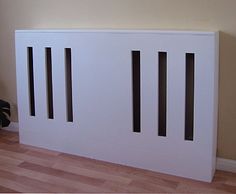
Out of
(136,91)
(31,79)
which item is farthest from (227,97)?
(31,79)

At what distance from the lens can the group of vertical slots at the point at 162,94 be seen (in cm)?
214

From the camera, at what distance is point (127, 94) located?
2195mm

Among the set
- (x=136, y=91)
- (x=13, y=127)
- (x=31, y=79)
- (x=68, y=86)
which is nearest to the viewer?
(x=136, y=91)

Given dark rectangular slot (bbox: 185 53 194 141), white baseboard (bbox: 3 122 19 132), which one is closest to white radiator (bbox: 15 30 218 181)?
dark rectangular slot (bbox: 185 53 194 141)

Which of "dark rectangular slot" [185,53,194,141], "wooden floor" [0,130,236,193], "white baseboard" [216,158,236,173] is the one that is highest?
"dark rectangular slot" [185,53,194,141]

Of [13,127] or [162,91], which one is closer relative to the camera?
[162,91]

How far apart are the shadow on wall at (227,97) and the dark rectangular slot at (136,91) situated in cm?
48

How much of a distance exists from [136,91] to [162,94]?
16cm

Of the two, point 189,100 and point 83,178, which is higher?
point 189,100

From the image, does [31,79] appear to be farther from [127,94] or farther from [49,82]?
[127,94]

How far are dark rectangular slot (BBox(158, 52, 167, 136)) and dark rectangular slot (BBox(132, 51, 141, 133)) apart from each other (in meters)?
0.12

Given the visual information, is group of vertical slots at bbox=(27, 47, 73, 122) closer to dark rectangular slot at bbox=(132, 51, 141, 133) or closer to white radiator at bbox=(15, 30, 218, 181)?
white radiator at bbox=(15, 30, 218, 181)

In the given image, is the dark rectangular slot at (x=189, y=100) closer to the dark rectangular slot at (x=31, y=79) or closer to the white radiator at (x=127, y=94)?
the white radiator at (x=127, y=94)

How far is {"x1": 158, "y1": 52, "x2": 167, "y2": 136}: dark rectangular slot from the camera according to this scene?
86.0 inches
